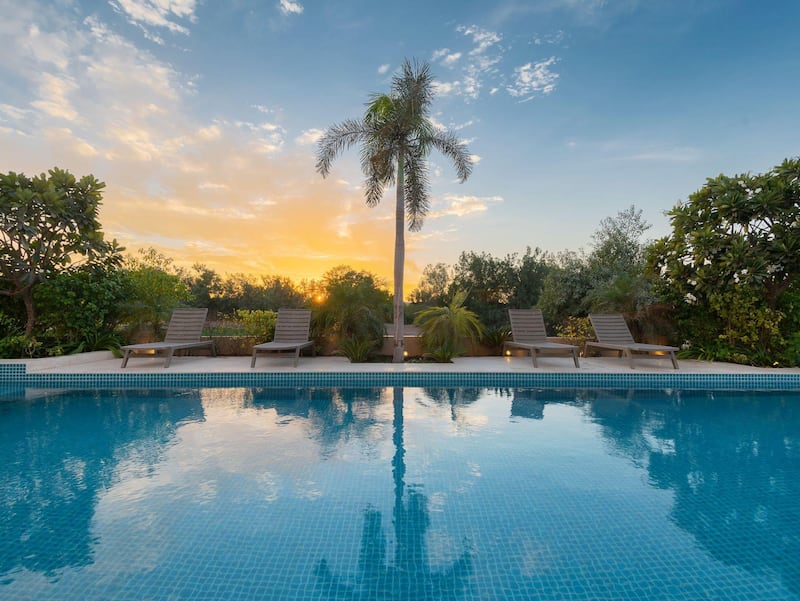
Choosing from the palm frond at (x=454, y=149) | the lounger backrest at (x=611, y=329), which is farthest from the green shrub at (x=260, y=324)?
the lounger backrest at (x=611, y=329)

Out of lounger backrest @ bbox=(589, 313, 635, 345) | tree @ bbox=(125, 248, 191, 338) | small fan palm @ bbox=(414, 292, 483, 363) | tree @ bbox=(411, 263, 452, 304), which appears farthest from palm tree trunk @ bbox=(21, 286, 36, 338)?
tree @ bbox=(411, 263, 452, 304)

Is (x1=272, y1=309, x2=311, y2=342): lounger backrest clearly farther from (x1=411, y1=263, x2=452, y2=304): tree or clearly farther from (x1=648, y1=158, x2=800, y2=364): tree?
(x1=411, y1=263, x2=452, y2=304): tree

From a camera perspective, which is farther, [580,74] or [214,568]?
[580,74]

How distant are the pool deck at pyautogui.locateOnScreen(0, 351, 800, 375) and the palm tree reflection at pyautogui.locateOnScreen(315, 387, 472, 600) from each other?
4.65 meters

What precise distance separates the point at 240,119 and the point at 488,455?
10739 mm

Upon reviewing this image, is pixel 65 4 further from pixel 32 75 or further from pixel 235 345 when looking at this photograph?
pixel 235 345

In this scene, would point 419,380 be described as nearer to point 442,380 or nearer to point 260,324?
point 442,380

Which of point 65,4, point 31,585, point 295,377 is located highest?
point 65,4

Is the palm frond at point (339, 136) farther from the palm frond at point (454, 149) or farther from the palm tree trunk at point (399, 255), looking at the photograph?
the palm frond at point (454, 149)

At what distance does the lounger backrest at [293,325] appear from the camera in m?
8.82

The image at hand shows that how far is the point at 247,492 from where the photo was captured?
125 inches

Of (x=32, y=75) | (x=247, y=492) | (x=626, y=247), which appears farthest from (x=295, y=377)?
(x=626, y=247)

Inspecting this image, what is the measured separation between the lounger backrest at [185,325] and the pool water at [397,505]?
11.4 ft

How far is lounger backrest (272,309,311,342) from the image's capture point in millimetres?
8820
